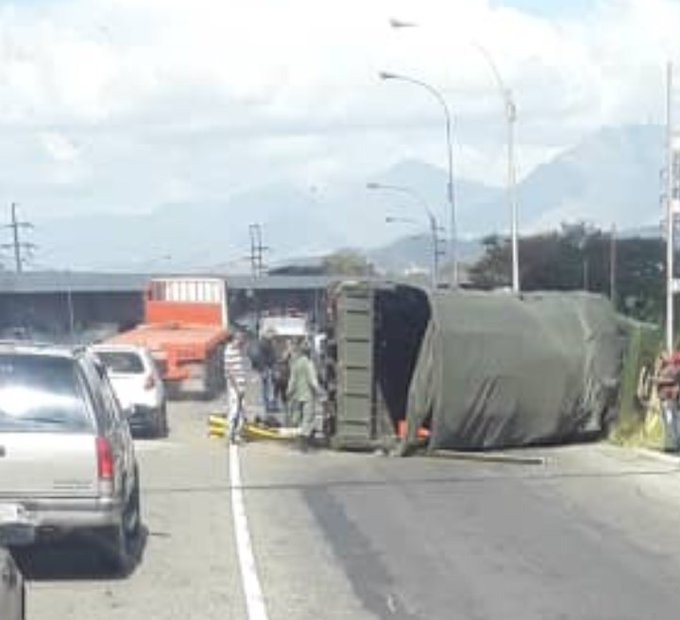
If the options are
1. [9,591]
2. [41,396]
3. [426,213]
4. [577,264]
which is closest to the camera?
[9,591]

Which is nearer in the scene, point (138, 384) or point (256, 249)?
point (138, 384)

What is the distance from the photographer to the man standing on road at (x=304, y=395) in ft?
94.0

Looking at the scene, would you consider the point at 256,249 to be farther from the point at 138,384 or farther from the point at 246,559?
the point at 246,559

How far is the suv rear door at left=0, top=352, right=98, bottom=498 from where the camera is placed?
12.5 m

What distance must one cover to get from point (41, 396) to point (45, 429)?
34 centimetres

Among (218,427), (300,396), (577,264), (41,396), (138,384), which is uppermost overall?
(41,396)

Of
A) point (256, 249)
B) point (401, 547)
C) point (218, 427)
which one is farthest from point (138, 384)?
point (256, 249)

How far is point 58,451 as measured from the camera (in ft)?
41.1

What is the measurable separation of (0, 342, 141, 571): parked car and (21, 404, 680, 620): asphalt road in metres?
0.51

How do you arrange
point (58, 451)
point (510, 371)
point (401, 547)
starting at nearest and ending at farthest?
point (58, 451)
point (401, 547)
point (510, 371)

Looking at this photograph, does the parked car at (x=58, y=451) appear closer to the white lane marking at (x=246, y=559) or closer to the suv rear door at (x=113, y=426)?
the suv rear door at (x=113, y=426)

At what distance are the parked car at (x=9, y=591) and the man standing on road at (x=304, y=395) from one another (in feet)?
63.2

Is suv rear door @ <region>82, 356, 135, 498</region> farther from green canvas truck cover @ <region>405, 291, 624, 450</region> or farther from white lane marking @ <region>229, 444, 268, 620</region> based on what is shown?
green canvas truck cover @ <region>405, 291, 624, 450</region>

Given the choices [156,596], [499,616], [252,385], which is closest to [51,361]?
[156,596]
